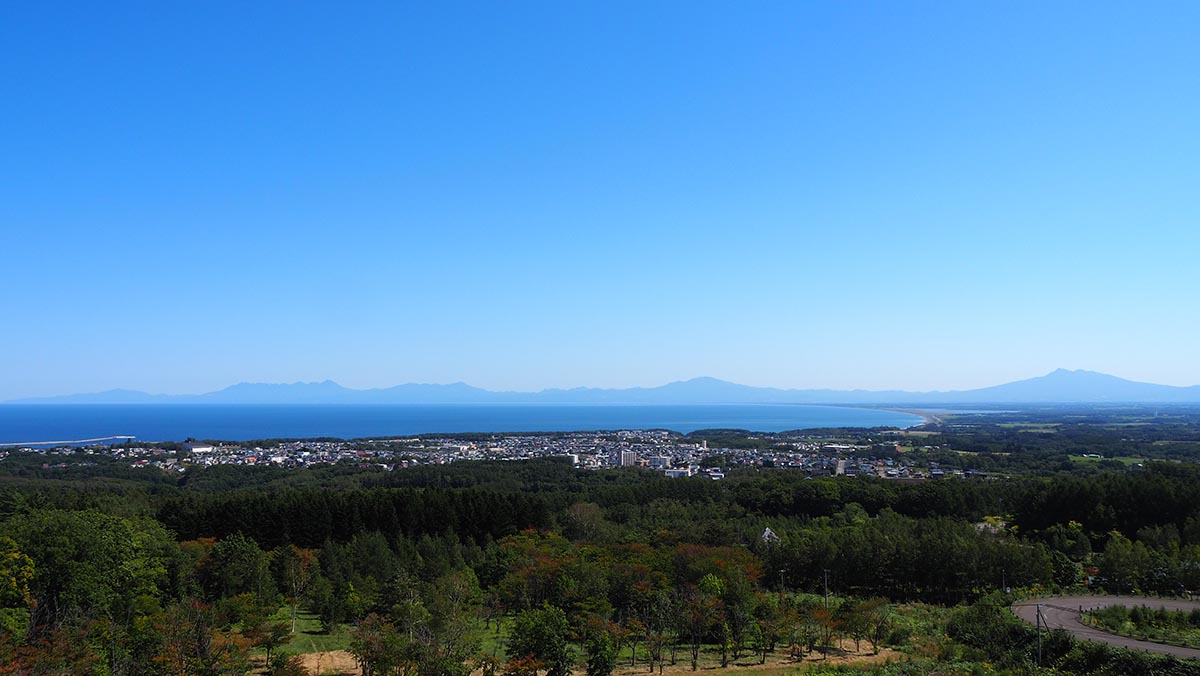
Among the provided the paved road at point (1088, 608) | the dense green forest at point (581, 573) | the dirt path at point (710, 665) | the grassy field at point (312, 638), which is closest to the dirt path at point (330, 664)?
the dirt path at point (710, 665)

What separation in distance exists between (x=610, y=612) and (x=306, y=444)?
242ft

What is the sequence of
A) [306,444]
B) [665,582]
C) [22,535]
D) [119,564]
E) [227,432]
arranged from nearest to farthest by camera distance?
[22,535] < [119,564] < [665,582] < [306,444] < [227,432]

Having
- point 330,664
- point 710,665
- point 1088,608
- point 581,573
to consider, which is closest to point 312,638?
point 330,664

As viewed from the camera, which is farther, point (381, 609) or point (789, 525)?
point (789, 525)

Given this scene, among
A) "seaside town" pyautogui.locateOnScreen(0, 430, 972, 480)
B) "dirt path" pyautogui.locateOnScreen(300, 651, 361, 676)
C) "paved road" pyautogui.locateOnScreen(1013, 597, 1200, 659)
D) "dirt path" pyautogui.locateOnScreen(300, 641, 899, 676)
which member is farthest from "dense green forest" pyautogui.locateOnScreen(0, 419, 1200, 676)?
"seaside town" pyautogui.locateOnScreen(0, 430, 972, 480)

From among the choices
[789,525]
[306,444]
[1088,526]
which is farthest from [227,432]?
[1088,526]

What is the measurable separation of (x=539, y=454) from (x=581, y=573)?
180ft

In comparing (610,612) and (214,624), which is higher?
(214,624)

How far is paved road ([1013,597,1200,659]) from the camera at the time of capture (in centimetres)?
1541

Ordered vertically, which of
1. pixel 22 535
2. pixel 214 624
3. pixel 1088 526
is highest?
pixel 22 535

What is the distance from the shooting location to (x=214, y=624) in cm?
1482

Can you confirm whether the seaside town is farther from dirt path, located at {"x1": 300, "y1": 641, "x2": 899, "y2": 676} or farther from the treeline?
dirt path, located at {"x1": 300, "y1": 641, "x2": 899, "y2": 676}

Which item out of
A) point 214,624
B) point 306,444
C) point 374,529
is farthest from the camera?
point 306,444

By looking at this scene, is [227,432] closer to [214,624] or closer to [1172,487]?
[214,624]
